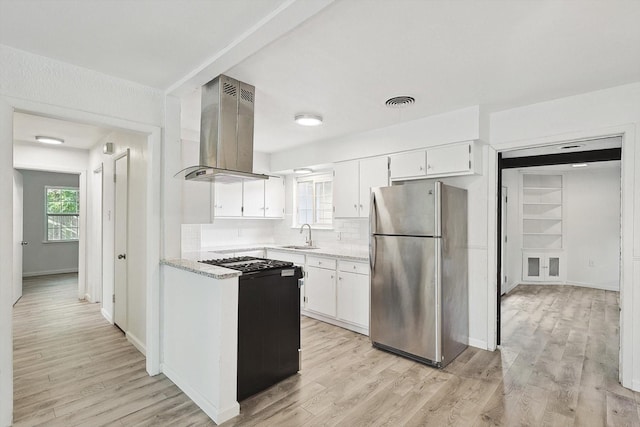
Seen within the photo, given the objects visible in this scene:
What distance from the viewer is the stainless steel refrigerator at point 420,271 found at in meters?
2.95

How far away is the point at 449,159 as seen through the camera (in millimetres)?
3330

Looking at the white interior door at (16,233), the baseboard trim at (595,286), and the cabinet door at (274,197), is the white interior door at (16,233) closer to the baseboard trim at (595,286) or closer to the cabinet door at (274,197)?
the cabinet door at (274,197)

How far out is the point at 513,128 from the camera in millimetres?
3203

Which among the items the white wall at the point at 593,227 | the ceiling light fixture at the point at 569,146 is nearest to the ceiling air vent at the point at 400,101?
the ceiling light fixture at the point at 569,146

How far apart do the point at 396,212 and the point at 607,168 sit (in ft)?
17.8

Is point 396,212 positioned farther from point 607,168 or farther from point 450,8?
point 607,168

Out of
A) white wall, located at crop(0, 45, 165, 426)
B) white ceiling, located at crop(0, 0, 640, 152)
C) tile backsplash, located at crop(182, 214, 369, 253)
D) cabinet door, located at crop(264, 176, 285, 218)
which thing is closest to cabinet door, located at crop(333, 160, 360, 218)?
tile backsplash, located at crop(182, 214, 369, 253)

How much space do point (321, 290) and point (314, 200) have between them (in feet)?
5.30

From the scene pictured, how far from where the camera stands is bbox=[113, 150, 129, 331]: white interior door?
12.2ft

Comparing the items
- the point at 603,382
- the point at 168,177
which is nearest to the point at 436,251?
the point at 603,382

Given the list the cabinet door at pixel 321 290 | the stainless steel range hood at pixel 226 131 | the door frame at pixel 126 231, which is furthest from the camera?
the cabinet door at pixel 321 290

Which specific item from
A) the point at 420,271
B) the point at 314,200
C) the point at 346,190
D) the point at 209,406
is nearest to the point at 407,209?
the point at 420,271

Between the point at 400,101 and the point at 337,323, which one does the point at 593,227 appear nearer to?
the point at 337,323

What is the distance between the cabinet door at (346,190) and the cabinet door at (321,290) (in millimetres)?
796
